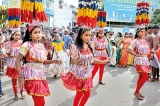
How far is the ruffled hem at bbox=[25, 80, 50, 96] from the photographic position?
318 cm

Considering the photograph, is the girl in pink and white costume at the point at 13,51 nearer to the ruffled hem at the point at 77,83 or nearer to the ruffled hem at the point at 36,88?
the ruffled hem at the point at 77,83

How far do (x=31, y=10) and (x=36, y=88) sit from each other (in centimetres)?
123

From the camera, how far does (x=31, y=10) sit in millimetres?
3312

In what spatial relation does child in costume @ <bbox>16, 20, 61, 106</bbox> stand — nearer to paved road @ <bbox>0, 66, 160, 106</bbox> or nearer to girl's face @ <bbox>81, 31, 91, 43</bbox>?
girl's face @ <bbox>81, 31, 91, 43</bbox>

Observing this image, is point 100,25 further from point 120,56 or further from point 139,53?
point 120,56

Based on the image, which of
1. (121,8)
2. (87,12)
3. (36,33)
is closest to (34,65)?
(36,33)

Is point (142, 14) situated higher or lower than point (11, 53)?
higher

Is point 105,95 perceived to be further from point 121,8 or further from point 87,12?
point 121,8

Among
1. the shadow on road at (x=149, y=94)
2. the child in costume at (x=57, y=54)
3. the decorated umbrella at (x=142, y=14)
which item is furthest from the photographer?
the child in costume at (x=57, y=54)

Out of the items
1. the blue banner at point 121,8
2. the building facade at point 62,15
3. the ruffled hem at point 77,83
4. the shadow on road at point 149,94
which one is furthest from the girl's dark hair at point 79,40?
the building facade at point 62,15

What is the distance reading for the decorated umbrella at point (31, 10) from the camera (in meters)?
3.30

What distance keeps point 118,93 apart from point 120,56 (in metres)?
5.32

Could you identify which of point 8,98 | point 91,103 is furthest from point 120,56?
point 8,98

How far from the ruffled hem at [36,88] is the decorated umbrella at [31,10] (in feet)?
3.16
